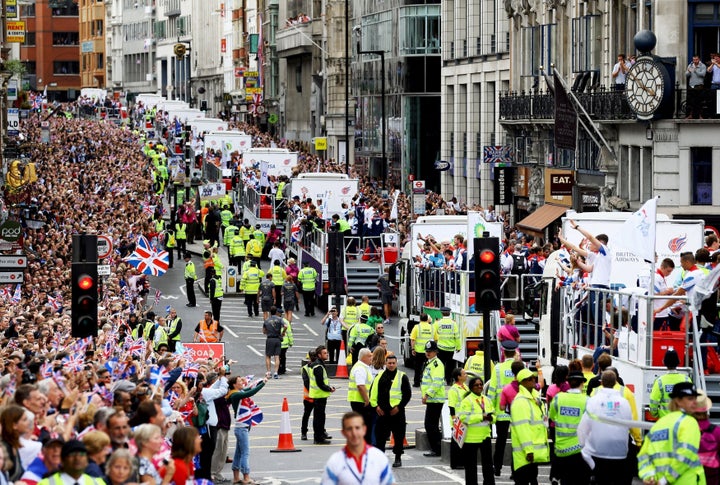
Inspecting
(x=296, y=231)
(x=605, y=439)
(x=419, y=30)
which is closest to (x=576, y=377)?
(x=605, y=439)

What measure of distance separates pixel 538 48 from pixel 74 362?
36.1 meters

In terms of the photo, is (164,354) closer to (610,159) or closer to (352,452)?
(352,452)

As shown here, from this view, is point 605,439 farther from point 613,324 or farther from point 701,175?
point 701,175

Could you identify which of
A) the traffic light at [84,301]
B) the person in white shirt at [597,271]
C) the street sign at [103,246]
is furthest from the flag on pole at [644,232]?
the street sign at [103,246]

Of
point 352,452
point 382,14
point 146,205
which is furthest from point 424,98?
point 352,452

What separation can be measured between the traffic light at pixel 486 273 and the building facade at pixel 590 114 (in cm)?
1815

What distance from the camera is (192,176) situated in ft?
260

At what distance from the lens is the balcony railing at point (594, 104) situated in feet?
131

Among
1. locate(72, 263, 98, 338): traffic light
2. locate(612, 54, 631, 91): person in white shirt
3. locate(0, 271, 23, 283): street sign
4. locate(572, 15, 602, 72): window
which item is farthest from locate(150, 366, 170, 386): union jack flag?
locate(572, 15, 602, 72): window

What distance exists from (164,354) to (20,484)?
10.2m

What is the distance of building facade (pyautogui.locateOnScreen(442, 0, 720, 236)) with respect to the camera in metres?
40.4

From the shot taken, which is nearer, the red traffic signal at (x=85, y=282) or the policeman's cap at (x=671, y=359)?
the policeman's cap at (x=671, y=359)

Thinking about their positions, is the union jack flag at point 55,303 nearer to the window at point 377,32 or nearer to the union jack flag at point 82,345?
the union jack flag at point 82,345

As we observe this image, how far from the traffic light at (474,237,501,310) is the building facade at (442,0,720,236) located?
18.2 meters
